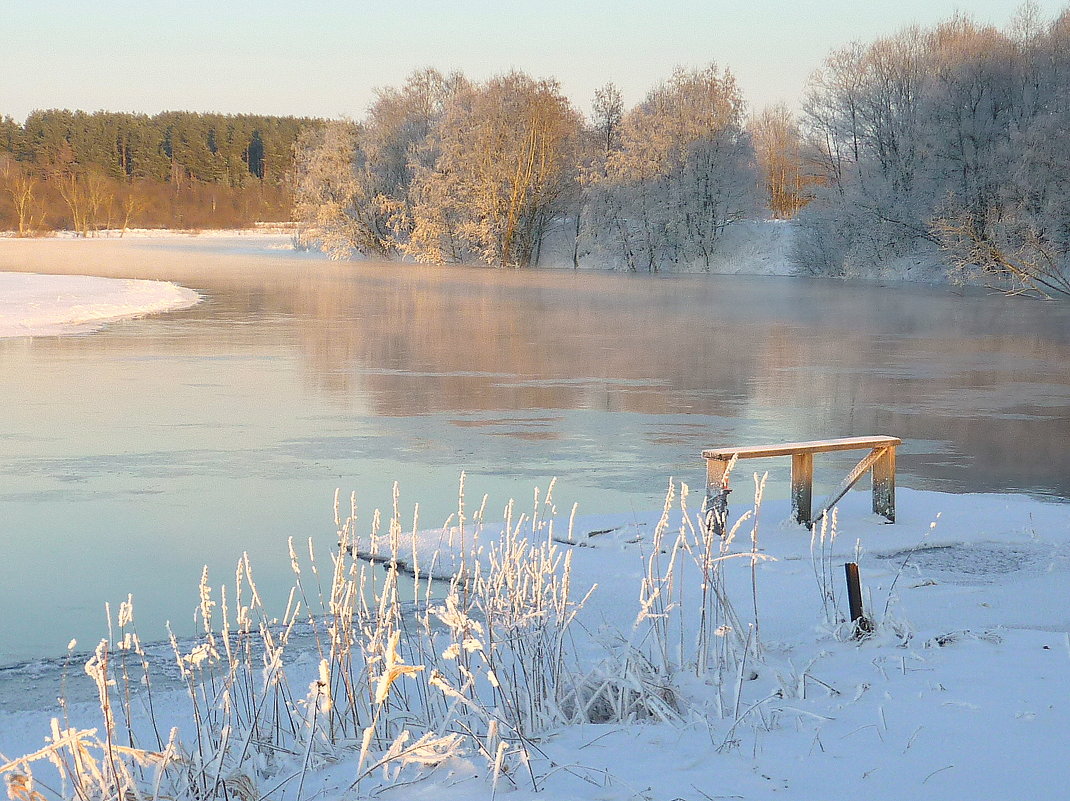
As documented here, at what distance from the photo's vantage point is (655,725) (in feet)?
13.9

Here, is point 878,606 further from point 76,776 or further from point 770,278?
point 770,278

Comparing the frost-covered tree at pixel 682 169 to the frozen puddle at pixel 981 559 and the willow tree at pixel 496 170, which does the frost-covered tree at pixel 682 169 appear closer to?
the willow tree at pixel 496 170

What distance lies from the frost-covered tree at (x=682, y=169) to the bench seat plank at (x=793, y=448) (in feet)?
165

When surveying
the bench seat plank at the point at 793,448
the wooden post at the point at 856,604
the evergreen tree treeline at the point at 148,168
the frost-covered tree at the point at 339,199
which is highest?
the evergreen tree treeline at the point at 148,168

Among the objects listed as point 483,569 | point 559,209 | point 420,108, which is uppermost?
point 420,108

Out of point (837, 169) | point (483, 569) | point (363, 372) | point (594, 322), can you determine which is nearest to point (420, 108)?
point (837, 169)

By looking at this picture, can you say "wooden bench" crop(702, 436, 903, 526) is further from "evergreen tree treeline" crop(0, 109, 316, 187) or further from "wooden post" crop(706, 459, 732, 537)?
"evergreen tree treeline" crop(0, 109, 316, 187)

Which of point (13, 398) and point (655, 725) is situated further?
point (13, 398)

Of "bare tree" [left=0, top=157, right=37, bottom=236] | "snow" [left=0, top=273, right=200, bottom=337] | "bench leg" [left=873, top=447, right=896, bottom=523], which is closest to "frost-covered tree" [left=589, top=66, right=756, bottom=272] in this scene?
"snow" [left=0, top=273, right=200, bottom=337]

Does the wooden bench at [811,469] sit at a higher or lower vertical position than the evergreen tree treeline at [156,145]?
lower

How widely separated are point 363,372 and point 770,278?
38652mm

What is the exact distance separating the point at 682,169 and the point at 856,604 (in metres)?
53.7

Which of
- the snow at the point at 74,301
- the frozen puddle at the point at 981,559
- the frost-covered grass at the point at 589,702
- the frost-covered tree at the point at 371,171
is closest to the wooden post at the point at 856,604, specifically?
the frost-covered grass at the point at 589,702

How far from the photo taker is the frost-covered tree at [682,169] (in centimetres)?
5669
